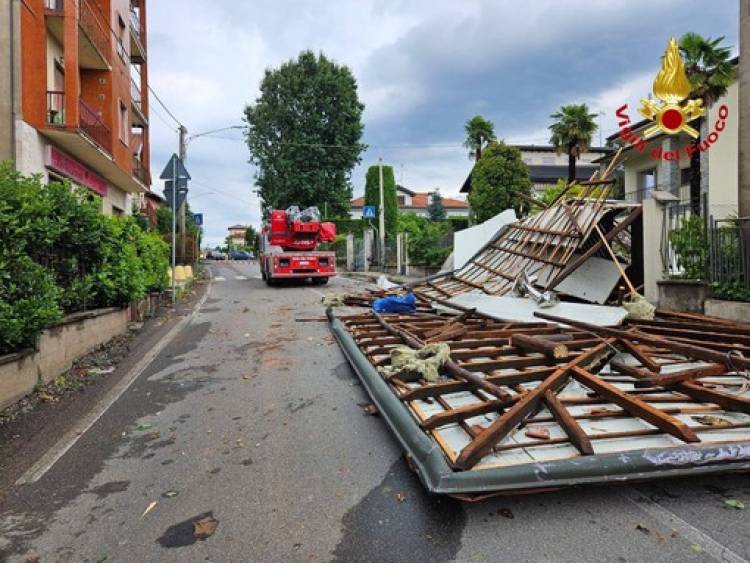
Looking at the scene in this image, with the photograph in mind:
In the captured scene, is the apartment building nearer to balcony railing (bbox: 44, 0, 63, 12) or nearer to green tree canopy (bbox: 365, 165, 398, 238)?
balcony railing (bbox: 44, 0, 63, 12)

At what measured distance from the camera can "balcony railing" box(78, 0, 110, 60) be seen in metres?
15.9

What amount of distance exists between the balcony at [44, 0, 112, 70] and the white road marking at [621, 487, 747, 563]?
56.7 feet

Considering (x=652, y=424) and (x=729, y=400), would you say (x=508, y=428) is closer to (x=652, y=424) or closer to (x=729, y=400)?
(x=652, y=424)

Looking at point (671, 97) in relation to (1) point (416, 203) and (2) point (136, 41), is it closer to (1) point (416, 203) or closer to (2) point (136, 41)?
(2) point (136, 41)

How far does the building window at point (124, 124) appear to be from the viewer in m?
20.5

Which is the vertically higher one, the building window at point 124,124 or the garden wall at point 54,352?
the building window at point 124,124

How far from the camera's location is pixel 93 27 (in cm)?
1705

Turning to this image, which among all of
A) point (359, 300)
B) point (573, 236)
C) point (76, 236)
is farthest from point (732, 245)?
point (76, 236)

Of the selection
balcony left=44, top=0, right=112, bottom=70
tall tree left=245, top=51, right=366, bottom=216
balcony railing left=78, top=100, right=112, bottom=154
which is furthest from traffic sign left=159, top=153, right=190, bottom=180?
tall tree left=245, top=51, right=366, bottom=216

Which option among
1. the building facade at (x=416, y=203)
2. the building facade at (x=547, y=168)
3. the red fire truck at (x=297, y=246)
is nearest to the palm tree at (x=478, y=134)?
the building facade at (x=547, y=168)

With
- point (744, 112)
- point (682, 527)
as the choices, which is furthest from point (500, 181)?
point (682, 527)

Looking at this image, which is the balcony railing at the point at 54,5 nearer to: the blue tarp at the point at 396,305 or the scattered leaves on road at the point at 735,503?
the blue tarp at the point at 396,305

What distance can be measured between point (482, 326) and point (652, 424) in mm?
4068

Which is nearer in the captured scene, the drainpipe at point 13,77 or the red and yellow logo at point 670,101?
the red and yellow logo at point 670,101
